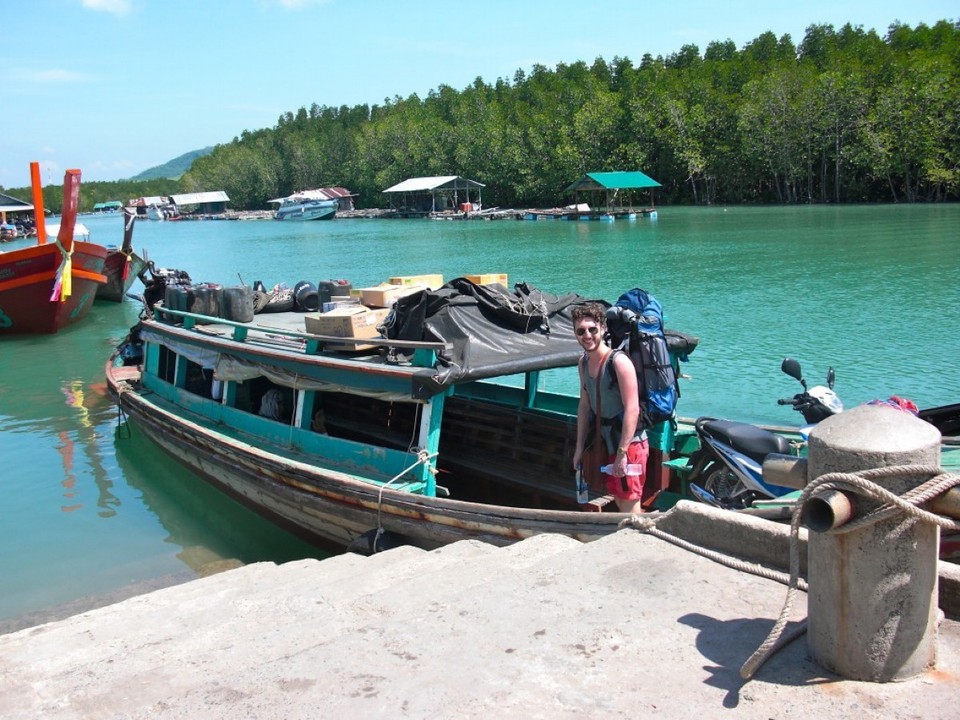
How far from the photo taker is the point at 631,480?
5715 mm

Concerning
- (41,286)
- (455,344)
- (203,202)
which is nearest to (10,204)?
(203,202)

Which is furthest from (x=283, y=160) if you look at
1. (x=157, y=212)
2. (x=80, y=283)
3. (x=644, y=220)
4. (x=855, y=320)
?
(x=855, y=320)

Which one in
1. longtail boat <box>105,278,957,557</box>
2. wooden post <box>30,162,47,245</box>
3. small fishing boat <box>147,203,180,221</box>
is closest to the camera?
longtail boat <box>105,278,957,557</box>

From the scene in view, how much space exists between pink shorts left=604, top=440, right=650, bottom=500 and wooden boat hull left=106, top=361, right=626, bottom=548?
418mm

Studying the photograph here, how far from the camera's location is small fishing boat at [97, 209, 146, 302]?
3034cm

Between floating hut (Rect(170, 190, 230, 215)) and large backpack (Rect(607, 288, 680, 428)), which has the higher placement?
floating hut (Rect(170, 190, 230, 215))

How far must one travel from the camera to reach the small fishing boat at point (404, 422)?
22.8 ft

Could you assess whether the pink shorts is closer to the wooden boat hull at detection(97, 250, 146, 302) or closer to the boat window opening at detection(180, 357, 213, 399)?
the boat window opening at detection(180, 357, 213, 399)

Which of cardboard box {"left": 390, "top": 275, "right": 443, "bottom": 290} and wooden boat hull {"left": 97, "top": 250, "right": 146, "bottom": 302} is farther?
wooden boat hull {"left": 97, "top": 250, "right": 146, "bottom": 302}

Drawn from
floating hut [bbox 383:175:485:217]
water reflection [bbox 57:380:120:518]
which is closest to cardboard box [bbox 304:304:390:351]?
water reflection [bbox 57:380:120:518]

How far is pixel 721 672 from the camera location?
321 cm

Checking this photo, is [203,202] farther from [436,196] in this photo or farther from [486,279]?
[486,279]

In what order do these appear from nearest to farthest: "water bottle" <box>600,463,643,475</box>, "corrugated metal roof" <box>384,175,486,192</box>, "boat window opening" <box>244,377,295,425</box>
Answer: "water bottle" <box>600,463,643,475</box> < "boat window opening" <box>244,377,295,425</box> < "corrugated metal roof" <box>384,175,486,192</box>

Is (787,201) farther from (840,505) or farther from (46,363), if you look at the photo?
→ (840,505)
